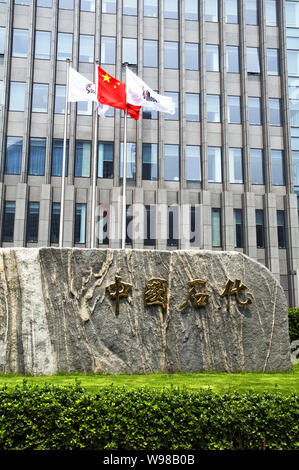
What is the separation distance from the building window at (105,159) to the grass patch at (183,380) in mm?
15705

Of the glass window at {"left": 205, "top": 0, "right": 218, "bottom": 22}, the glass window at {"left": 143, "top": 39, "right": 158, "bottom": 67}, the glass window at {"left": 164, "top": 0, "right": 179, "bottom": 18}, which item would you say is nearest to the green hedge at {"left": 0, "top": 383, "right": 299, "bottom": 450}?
the glass window at {"left": 143, "top": 39, "right": 158, "bottom": 67}

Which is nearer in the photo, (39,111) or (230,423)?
(230,423)

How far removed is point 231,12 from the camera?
81.3ft

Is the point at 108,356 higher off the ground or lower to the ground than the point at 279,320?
lower

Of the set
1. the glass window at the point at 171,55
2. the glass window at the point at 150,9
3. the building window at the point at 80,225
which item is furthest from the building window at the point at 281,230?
the glass window at the point at 150,9

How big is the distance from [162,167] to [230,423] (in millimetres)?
18740

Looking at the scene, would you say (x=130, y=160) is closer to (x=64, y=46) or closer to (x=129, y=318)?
(x=64, y=46)

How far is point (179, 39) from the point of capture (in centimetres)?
2411

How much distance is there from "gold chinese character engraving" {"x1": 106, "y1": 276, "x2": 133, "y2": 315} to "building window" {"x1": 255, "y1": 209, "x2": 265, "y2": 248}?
1583 centimetres

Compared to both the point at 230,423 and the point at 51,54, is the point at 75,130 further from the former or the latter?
the point at 230,423

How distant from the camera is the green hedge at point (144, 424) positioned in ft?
15.4

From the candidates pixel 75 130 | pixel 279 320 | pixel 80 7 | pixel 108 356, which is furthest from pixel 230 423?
pixel 80 7

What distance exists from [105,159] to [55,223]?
4.46 metres

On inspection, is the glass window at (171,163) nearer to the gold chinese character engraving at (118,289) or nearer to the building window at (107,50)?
the building window at (107,50)
